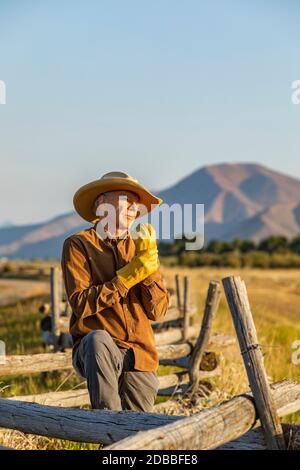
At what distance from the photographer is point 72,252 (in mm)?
4781

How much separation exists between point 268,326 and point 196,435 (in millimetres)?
11462

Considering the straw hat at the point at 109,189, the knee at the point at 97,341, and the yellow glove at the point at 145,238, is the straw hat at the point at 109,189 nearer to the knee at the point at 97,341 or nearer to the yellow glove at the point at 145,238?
the yellow glove at the point at 145,238

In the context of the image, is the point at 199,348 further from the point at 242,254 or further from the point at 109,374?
the point at 242,254

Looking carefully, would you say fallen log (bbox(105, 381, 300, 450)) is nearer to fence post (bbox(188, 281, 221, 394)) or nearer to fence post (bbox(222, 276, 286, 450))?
fence post (bbox(222, 276, 286, 450))

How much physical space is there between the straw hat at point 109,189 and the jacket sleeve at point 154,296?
19.6 inches

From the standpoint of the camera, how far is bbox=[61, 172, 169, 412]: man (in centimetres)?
462

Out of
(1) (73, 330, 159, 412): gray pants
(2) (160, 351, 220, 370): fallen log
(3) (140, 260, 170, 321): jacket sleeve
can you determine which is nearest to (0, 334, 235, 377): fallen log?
(2) (160, 351, 220, 370): fallen log

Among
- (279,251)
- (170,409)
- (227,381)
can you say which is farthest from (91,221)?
(279,251)

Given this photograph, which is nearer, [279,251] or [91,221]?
[91,221]

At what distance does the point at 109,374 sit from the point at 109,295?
0.45m

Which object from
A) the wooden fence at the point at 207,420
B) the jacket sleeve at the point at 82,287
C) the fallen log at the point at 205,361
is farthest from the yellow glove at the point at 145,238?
the fallen log at the point at 205,361

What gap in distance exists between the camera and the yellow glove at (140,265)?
184 inches

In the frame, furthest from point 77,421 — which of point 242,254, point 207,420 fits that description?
point 242,254
